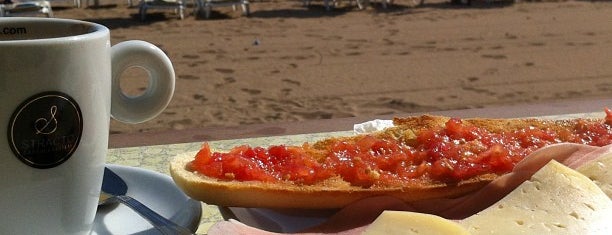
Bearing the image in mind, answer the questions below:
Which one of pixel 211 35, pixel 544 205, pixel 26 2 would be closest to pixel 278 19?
pixel 211 35

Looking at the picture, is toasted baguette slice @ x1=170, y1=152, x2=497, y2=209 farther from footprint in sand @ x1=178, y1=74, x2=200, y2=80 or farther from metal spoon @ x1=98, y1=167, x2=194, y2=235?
footprint in sand @ x1=178, y1=74, x2=200, y2=80

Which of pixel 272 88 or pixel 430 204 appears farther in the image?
pixel 272 88

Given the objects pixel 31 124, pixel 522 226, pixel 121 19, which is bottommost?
pixel 121 19

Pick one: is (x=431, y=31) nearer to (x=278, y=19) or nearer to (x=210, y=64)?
(x=278, y=19)

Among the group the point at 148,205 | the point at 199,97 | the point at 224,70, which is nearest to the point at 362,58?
the point at 224,70

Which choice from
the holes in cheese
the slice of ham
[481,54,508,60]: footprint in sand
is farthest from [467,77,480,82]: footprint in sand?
the holes in cheese

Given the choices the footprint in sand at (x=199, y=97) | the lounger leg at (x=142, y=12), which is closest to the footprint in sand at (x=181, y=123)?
the footprint in sand at (x=199, y=97)

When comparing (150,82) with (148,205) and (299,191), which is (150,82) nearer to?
(148,205)
